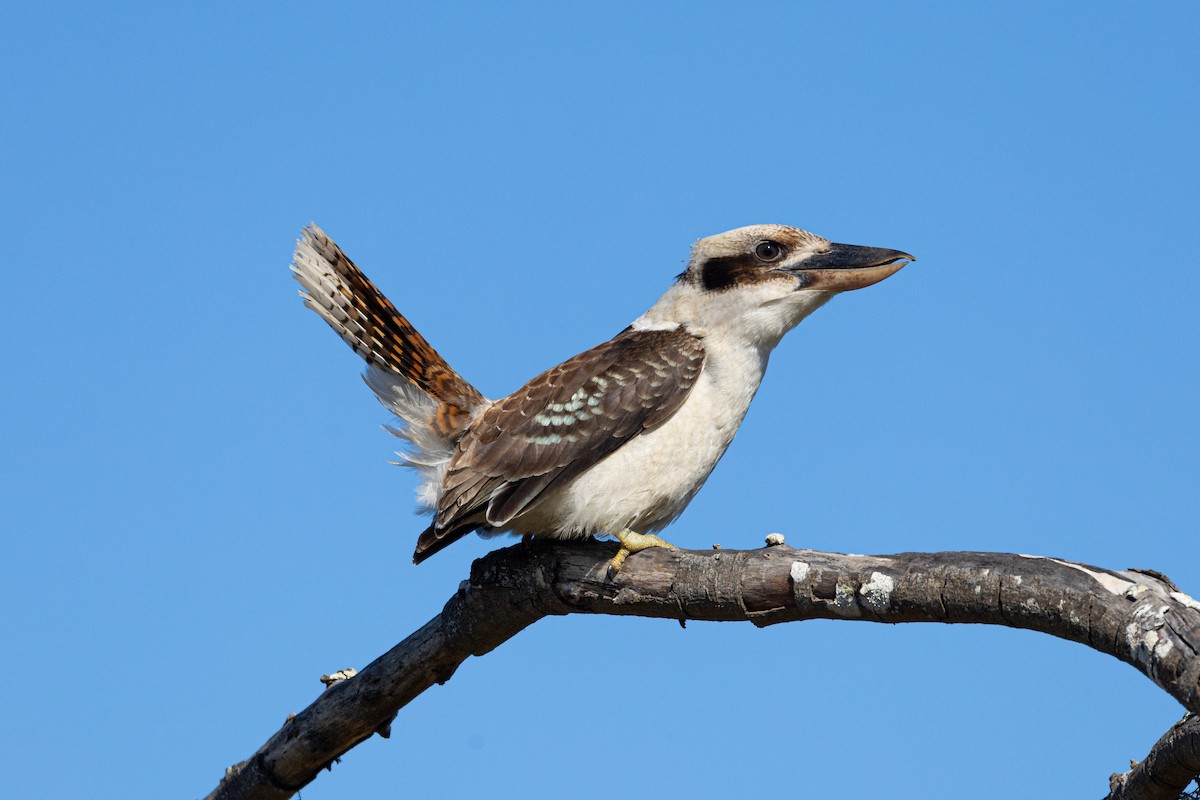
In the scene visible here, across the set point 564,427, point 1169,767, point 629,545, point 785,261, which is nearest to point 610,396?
point 564,427

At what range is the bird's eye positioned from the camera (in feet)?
16.0

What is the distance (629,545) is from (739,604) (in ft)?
2.20

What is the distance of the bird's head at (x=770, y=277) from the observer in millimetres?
4727

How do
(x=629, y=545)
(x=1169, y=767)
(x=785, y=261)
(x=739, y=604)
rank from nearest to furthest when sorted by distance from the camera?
(x=1169, y=767), (x=739, y=604), (x=629, y=545), (x=785, y=261)

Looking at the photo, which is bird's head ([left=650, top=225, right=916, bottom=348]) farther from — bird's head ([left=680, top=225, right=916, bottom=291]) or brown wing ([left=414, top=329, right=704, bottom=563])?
brown wing ([left=414, top=329, right=704, bottom=563])

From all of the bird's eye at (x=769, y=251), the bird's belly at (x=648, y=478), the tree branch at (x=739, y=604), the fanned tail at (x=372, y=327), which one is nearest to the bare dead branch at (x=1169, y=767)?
the tree branch at (x=739, y=604)

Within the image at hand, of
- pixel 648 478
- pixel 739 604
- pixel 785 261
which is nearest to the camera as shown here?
pixel 739 604

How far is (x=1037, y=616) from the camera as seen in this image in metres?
3.06

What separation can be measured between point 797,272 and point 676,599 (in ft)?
5.00

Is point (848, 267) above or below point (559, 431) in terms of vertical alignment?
below

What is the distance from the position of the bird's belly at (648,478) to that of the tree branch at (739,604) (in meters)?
0.11

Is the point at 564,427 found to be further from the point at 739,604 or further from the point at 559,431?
the point at 739,604

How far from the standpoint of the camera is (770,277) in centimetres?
480

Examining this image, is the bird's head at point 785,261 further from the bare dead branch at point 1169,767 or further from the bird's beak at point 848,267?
the bare dead branch at point 1169,767
